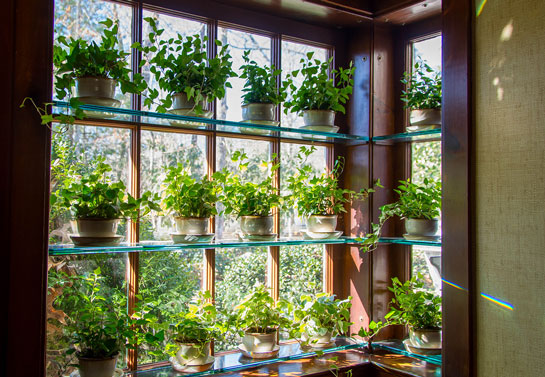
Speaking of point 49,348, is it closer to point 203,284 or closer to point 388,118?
point 203,284

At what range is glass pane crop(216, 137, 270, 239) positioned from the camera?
2.10 m

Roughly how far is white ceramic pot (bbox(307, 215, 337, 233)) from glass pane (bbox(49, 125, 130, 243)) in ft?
2.66

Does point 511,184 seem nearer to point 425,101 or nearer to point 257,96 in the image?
point 425,101

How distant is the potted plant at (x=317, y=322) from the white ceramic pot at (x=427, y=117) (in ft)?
2.81

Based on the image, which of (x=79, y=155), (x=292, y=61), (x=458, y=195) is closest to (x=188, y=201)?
(x=79, y=155)

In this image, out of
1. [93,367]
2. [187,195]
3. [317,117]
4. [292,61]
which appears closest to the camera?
[93,367]

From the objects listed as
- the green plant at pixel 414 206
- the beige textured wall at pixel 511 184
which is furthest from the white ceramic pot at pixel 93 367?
the beige textured wall at pixel 511 184

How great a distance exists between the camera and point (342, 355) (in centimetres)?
217

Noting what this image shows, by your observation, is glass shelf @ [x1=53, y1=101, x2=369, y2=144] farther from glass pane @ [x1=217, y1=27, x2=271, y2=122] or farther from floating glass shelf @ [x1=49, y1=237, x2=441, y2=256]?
floating glass shelf @ [x1=49, y1=237, x2=441, y2=256]

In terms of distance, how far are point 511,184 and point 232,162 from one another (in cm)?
111

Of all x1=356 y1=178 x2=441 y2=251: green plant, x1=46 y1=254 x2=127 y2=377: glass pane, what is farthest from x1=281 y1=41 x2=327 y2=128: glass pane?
x1=46 y1=254 x2=127 y2=377: glass pane

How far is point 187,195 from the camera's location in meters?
1.86

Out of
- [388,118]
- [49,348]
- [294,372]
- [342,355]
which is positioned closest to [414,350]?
[342,355]

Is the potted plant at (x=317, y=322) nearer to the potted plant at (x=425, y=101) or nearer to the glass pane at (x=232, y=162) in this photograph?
the glass pane at (x=232, y=162)
